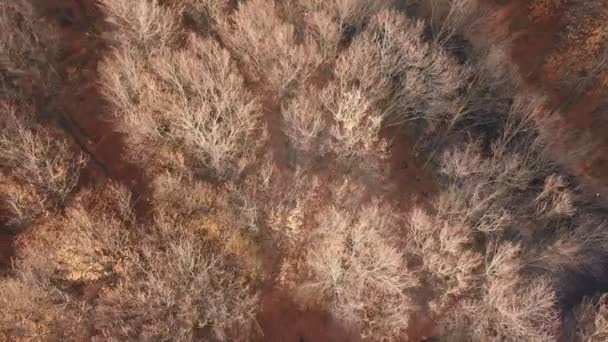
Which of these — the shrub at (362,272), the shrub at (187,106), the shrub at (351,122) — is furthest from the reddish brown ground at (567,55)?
the shrub at (187,106)

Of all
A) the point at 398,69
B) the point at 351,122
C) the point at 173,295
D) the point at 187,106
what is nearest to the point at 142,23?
the point at 187,106

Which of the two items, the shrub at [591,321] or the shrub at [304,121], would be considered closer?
the shrub at [591,321]

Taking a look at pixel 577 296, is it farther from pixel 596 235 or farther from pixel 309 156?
pixel 309 156

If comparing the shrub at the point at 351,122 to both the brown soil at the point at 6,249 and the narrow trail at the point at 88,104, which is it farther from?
the brown soil at the point at 6,249

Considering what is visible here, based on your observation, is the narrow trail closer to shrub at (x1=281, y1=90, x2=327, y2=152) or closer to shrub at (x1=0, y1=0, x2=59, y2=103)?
shrub at (x1=0, y1=0, x2=59, y2=103)

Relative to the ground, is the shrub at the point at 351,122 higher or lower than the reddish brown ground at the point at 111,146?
higher

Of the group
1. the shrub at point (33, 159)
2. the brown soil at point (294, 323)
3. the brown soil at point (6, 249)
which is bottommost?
the brown soil at point (6, 249)

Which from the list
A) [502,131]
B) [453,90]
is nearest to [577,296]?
[502,131]
